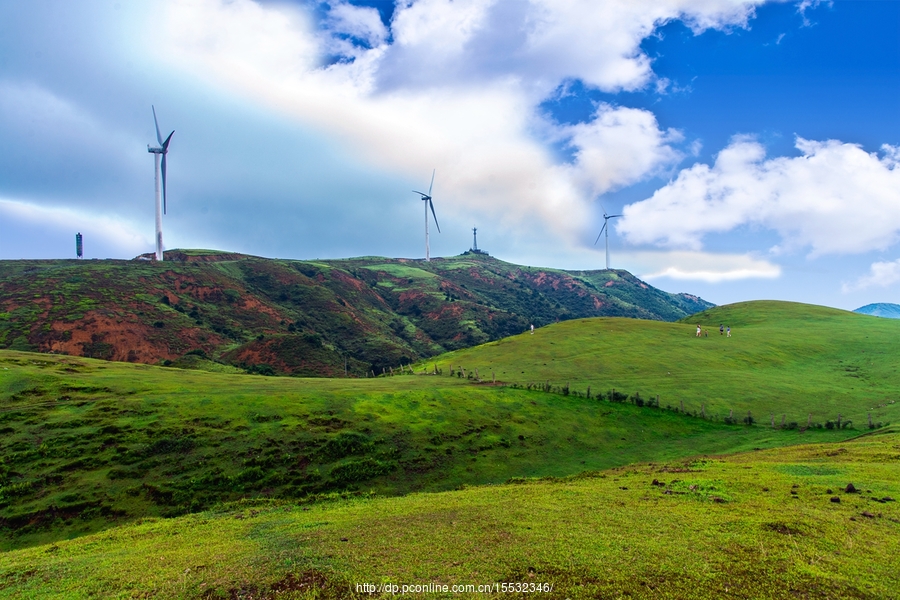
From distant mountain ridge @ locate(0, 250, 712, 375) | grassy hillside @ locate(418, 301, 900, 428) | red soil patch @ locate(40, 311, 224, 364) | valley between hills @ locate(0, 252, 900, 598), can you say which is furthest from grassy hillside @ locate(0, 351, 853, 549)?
red soil patch @ locate(40, 311, 224, 364)

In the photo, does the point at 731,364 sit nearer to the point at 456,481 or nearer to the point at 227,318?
the point at 456,481

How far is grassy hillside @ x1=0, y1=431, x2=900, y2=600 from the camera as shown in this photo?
45.9 feet

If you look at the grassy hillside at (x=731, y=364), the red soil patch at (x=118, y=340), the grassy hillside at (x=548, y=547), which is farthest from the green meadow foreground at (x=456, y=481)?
the red soil patch at (x=118, y=340)

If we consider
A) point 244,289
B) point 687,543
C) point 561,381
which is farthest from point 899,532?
point 244,289

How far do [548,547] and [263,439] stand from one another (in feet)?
90.3

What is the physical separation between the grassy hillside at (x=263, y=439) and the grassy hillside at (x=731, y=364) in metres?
7.20

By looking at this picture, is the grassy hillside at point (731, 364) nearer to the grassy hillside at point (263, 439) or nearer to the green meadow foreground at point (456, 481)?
the green meadow foreground at point (456, 481)

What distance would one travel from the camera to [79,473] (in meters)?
31.5

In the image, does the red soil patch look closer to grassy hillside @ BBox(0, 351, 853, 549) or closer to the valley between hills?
the valley between hills

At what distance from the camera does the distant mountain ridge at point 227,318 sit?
340ft

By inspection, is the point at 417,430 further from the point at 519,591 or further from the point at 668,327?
the point at 668,327

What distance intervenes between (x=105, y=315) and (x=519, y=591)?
12497 cm

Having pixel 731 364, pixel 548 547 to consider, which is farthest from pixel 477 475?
Answer: pixel 731 364

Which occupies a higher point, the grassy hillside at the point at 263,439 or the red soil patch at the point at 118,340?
the red soil patch at the point at 118,340
